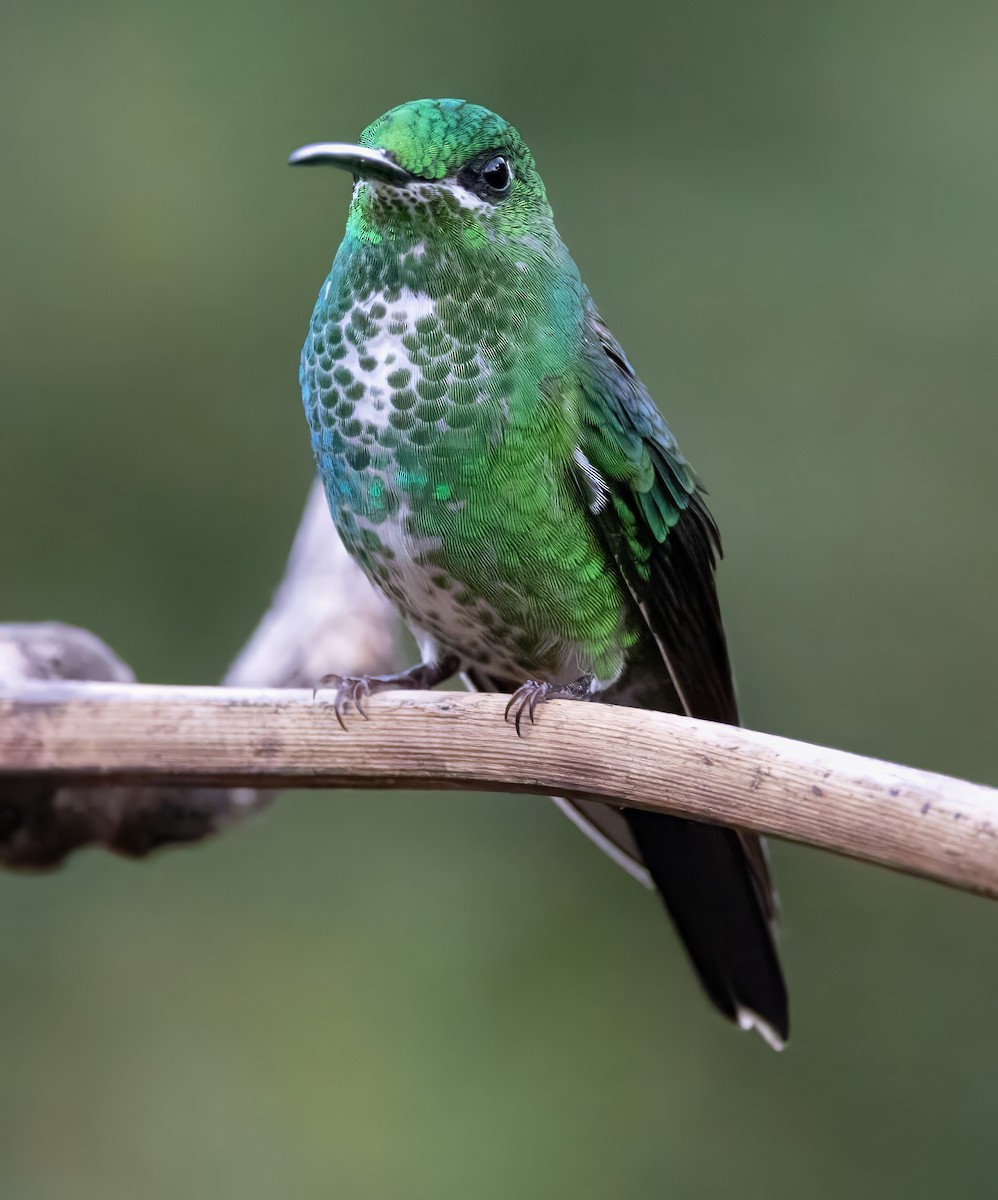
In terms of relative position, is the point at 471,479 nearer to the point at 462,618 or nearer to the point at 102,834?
the point at 462,618

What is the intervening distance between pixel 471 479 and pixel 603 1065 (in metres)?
2.17

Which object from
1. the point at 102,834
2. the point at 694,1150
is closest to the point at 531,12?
the point at 102,834

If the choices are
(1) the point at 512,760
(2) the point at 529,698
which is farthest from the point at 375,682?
(1) the point at 512,760

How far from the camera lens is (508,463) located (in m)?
2.07

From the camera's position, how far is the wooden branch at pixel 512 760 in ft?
4.91

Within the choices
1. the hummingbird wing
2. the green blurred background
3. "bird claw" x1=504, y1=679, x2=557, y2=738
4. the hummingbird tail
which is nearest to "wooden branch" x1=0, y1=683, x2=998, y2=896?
"bird claw" x1=504, y1=679, x2=557, y2=738

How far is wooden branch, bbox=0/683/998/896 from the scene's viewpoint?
1496 mm

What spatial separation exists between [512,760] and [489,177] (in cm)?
85

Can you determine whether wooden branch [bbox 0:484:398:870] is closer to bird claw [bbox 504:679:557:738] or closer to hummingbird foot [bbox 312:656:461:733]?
hummingbird foot [bbox 312:656:461:733]

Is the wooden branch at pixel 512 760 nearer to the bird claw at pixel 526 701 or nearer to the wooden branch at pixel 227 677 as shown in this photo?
the bird claw at pixel 526 701

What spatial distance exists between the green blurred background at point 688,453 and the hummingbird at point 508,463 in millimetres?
1486

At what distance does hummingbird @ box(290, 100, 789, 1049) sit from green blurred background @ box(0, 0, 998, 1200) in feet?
4.87

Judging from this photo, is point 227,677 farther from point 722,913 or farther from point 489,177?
point 489,177

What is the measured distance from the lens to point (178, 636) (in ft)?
13.3
